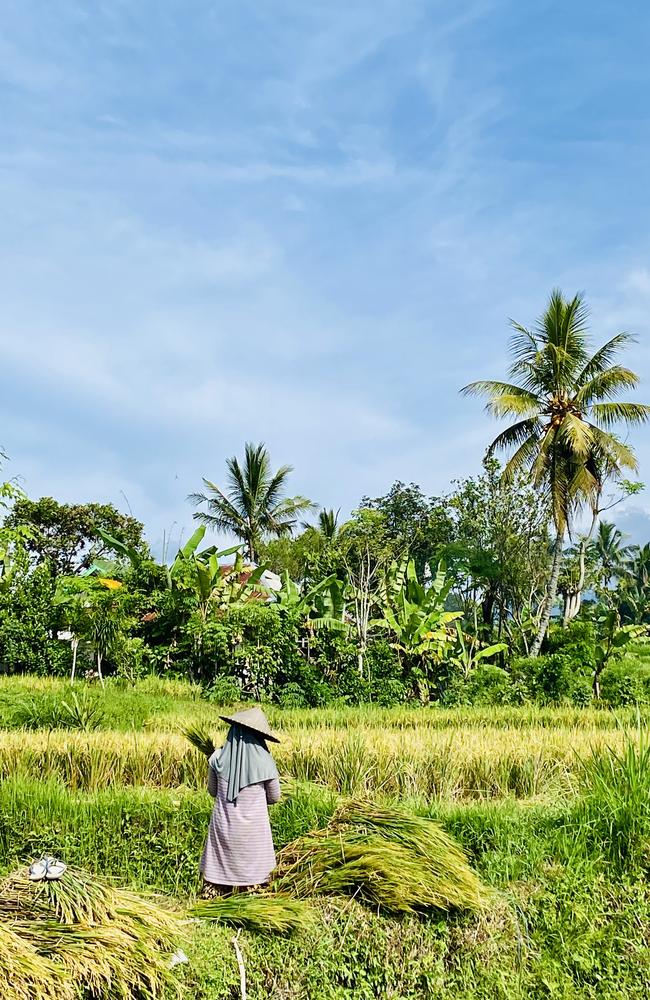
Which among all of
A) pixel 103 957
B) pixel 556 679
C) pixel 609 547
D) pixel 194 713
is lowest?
pixel 103 957

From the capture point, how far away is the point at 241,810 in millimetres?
4926

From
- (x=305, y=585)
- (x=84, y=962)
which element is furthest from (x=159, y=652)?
(x=84, y=962)

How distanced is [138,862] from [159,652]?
888 centimetres

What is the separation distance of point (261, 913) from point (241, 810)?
799 mm

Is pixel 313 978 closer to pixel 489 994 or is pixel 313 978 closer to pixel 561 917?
pixel 489 994

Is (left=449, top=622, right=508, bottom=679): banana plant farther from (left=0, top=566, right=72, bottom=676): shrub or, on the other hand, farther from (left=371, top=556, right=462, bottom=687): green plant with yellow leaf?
(left=0, top=566, right=72, bottom=676): shrub

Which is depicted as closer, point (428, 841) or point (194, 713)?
point (428, 841)

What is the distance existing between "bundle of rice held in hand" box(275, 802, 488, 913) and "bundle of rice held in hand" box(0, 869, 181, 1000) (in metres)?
0.91

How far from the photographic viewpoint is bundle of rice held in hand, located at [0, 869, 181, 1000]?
3369 millimetres

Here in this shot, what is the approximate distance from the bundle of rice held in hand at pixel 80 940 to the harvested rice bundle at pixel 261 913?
0.94 ft

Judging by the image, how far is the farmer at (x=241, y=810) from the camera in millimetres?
4848

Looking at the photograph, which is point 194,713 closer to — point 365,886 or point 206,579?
point 206,579

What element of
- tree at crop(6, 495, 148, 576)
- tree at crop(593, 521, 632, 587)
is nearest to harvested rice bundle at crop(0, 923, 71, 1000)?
tree at crop(6, 495, 148, 576)

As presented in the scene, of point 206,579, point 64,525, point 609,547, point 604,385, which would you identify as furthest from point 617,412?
point 609,547
